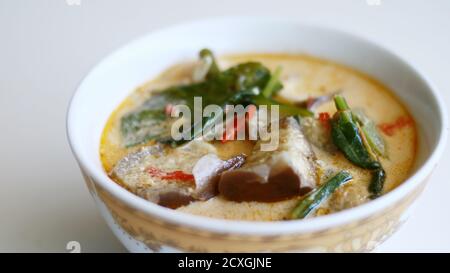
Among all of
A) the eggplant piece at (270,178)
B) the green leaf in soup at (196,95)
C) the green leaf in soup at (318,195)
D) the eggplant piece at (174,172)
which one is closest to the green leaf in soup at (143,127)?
the green leaf in soup at (196,95)

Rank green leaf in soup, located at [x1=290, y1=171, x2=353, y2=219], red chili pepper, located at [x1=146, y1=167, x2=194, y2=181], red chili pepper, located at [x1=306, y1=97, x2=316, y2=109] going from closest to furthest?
green leaf in soup, located at [x1=290, y1=171, x2=353, y2=219], red chili pepper, located at [x1=146, y1=167, x2=194, y2=181], red chili pepper, located at [x1=306, y1=97, x2=316, y2=109]

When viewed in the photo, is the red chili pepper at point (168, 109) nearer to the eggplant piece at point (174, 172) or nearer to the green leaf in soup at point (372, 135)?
the eggplant piece at point (174, 172)

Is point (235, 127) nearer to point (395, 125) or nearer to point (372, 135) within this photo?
point (372, 135)

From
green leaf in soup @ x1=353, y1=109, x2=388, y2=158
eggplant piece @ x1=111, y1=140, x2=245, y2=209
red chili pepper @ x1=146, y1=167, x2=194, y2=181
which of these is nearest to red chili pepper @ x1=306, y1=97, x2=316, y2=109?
green leaf in soup @ x1=353, y1=109, x2=388, y2=158

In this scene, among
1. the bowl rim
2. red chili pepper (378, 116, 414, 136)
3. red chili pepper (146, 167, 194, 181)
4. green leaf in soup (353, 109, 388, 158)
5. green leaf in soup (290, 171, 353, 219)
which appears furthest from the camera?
red chili pepper (378, 116, 414, 136)

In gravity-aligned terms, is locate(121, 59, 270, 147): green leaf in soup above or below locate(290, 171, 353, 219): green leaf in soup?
above

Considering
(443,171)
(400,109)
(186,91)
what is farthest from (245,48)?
(443,171)

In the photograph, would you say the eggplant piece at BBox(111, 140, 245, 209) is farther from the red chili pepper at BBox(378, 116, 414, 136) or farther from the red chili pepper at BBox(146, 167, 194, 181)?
the red chili pepper at BBox(378, 116, 414, 136)
